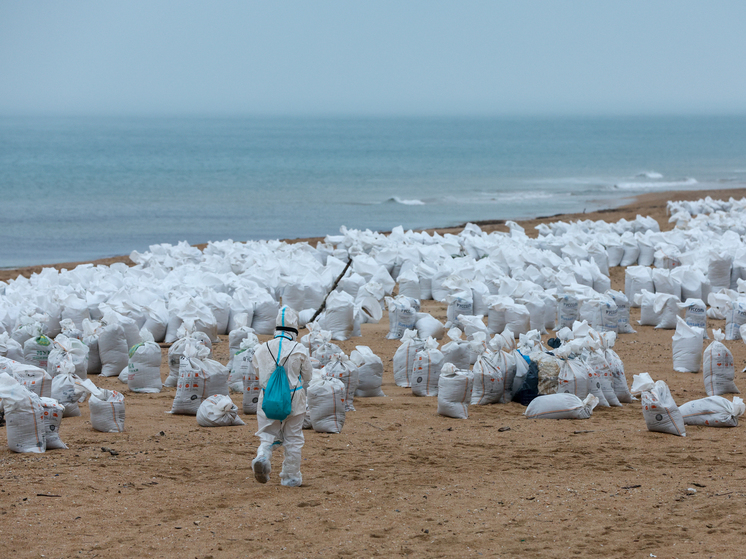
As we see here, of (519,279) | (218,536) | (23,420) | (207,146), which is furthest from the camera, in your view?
(207,146)

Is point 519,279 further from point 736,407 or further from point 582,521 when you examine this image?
point 582,521

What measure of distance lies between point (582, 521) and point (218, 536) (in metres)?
1.83

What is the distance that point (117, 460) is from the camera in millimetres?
5203

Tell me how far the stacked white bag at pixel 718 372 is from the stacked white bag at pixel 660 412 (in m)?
1.21

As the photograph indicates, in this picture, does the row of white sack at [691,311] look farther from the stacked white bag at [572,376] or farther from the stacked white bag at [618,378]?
the stacked white bag at [572,376]

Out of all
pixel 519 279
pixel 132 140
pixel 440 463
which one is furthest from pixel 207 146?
pixel 440 463

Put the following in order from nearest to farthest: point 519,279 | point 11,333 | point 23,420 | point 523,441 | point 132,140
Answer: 1. point 23,420
2. point 523,441
3. point 11,333
4. point 519,279
5. point 132,140

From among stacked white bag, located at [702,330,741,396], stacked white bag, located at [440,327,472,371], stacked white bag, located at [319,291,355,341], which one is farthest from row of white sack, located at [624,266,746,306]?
stacked white bag, located at [440,327,472,371]

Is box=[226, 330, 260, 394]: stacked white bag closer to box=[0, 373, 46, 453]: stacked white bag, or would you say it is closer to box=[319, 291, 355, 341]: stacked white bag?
box=[0, 373, 46, 453]: stacked white bag

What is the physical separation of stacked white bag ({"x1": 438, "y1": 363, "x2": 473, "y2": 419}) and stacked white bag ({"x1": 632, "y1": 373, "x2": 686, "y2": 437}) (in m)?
1.28

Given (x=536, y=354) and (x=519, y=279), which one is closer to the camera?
(x=536, y=354)

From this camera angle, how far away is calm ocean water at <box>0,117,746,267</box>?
26.6m

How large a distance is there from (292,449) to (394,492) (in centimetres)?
63

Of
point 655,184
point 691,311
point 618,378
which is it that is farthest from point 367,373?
point 655,184
